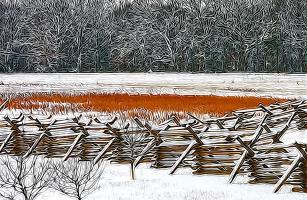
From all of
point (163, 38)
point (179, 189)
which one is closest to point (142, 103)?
point (179, 189)

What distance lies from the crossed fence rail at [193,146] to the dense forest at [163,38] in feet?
172

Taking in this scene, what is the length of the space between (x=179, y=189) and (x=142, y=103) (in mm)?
16761

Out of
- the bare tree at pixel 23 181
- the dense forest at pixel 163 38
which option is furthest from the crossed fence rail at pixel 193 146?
the dense forest at pixel 163 38

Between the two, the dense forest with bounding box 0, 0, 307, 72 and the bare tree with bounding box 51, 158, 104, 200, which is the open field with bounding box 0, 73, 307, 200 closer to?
the bare tree with bounding box 51, 158, 104, 200

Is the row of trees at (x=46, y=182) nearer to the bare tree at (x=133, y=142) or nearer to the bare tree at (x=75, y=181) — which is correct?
the bare tree at (x=75, y=181)

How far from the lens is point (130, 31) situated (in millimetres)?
76875

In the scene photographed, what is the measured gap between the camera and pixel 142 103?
28.2 m

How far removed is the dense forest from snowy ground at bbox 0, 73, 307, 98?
14198mm

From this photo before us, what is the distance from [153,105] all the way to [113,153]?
1164 centimetres

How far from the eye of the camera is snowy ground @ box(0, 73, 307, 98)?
132 ft

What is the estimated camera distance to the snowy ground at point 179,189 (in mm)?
10859

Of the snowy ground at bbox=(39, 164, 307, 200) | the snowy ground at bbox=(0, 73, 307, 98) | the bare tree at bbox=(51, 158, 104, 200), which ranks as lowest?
the snowy ground at bbox=(0, 73, 307, 98)

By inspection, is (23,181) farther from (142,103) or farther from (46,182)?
(142,103)

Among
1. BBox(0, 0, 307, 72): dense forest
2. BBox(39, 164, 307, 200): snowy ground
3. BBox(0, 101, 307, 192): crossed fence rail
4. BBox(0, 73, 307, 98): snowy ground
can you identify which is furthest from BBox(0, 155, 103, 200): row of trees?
BBox(0, 0, 307, 72): dense forest
